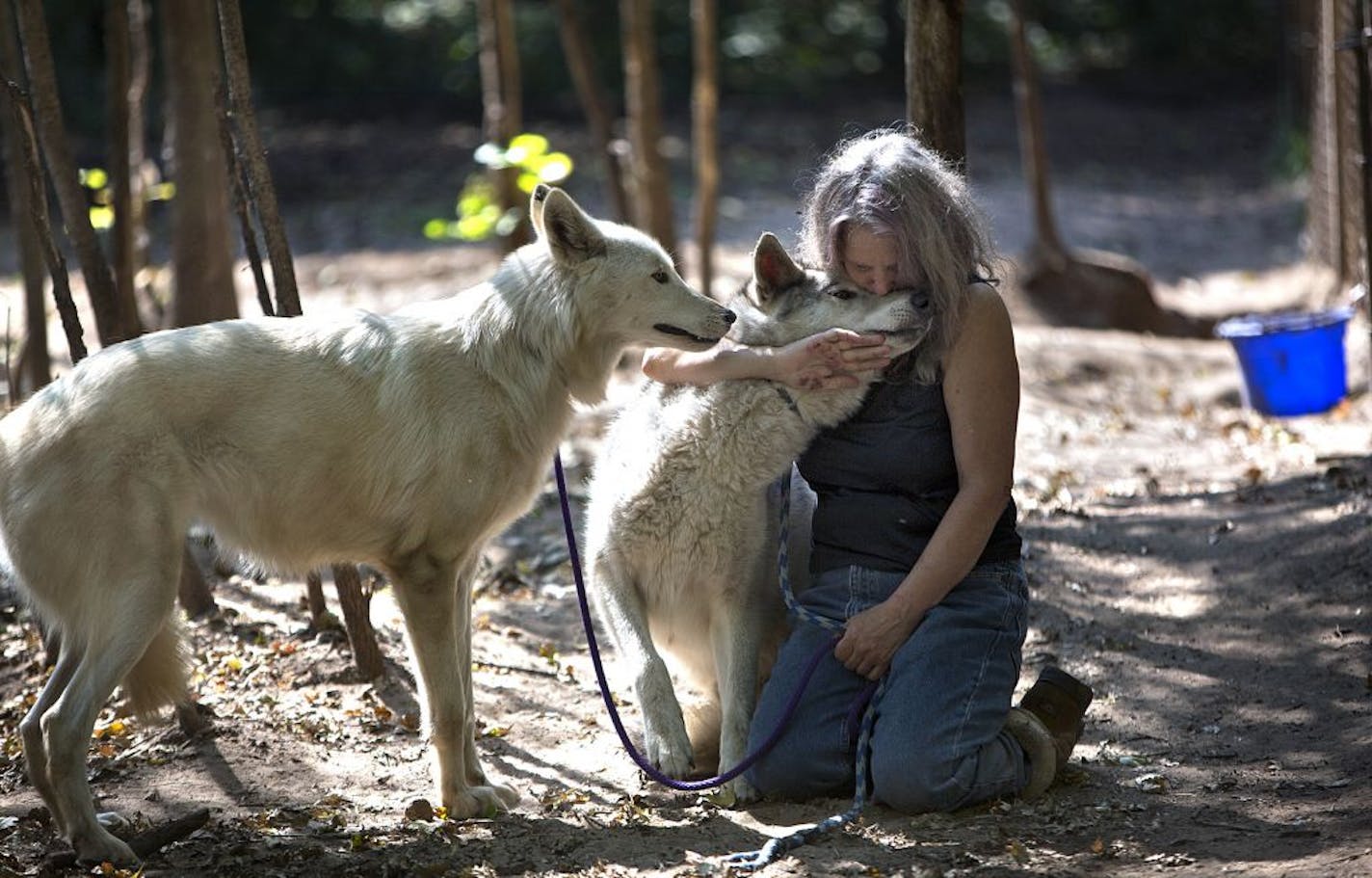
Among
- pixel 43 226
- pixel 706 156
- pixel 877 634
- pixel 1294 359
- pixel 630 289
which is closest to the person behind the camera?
pixel 877 634

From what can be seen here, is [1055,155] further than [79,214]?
Yes

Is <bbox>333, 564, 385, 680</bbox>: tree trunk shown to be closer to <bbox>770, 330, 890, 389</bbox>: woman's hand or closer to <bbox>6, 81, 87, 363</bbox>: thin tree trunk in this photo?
<bbox>6, 81, 87, 363</bbox>: thin tree trunk

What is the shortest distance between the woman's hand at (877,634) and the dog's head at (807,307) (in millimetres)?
744

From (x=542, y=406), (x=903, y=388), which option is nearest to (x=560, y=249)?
(x=542, y=406)

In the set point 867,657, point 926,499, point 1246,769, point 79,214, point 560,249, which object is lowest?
point 1246,769

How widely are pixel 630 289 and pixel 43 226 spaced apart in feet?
6.93

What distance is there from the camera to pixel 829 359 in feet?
13.4

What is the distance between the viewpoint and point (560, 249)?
13.3ft

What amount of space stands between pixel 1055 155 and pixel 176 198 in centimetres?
1430

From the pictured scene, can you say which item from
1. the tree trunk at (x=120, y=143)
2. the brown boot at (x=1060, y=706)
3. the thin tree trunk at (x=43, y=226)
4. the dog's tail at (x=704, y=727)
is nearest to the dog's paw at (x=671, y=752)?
the dog's tail at (x=704, y=727)

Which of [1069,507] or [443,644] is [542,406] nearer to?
[443,644]

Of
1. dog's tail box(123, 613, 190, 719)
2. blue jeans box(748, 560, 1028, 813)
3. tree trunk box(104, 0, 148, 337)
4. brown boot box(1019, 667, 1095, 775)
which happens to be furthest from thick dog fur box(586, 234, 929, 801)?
tree trunk box(104, 0, 148, 337)

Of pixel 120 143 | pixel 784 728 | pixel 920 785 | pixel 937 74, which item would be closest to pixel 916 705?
pixel 920 785

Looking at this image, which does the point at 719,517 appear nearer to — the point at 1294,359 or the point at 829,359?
the point at 829,359
